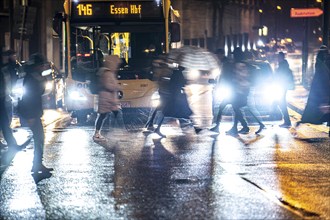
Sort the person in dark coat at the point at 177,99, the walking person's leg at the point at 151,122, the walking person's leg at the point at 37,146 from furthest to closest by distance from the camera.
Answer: the walking person's leg at the point at 151,122 < the person in dark coat at the point at 177,99 < the walking person's leg at the point at 37,146

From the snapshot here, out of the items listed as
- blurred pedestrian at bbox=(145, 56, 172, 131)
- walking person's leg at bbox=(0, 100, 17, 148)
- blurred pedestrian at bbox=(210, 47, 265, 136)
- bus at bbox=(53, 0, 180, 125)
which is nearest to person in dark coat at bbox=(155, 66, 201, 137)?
blurred pedestrian at bbox=(145, 56, 172, 131)

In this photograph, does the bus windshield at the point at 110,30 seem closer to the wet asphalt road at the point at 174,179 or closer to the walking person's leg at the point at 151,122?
the walking person's leg at the point at 151,122

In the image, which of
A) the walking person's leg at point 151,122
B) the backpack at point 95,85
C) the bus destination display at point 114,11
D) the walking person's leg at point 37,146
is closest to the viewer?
the walking person's leg at point 37,146

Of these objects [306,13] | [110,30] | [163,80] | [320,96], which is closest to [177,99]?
[163,80]

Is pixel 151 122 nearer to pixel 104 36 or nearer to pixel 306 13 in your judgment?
pixel 104 36

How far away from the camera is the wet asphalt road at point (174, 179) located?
28.2ft

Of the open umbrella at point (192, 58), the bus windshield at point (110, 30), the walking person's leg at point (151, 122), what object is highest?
the bus windshield at point (110, 30)

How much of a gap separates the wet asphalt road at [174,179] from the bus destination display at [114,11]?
4522 mm

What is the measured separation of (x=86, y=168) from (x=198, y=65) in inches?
314

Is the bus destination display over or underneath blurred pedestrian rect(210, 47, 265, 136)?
over

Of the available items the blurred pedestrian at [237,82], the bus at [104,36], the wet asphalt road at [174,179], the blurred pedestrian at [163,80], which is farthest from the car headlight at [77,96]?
the blurred pedestrian at [237,82]

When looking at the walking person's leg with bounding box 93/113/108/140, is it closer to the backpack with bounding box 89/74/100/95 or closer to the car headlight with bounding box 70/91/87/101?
the backpack with bounding box 89/74/100/95

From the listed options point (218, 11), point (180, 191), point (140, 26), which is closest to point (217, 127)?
point (140, 26)

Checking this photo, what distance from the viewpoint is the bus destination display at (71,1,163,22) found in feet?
65.1
